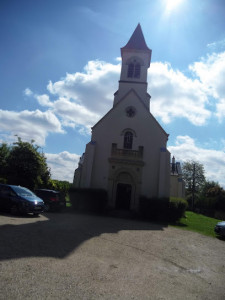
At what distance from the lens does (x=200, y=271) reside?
5.92m

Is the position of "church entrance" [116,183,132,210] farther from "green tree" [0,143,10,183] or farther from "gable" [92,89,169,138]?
"green tree" [0,143,10,183]

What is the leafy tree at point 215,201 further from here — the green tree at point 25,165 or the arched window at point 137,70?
the green tree at point 25,165

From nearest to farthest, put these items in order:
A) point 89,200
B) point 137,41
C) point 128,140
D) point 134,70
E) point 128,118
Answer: point 89,200, point 128,140, point 128,118, point 134,70, point 137,41

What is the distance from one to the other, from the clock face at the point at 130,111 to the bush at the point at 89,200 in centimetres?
830

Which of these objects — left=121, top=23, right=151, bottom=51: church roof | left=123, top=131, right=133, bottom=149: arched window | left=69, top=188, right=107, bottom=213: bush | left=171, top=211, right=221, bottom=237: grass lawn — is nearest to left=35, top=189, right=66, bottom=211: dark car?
left=69, top=188, right=107, bottom=213: bush

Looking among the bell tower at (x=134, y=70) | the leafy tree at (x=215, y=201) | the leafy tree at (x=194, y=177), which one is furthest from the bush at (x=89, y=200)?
the leafy tree at (x=194, y=177)

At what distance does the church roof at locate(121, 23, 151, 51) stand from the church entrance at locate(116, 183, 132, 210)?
16.5 m

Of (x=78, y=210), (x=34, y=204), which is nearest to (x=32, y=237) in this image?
(x=34, y=204)

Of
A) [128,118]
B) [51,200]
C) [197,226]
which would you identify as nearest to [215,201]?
[197,226]

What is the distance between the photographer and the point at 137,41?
85.3ft

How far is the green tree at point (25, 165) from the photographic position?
2012 cm

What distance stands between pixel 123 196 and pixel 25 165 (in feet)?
32.9

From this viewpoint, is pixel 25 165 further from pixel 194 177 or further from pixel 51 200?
pixel 194 177

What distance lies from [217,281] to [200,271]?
0.66 meters
